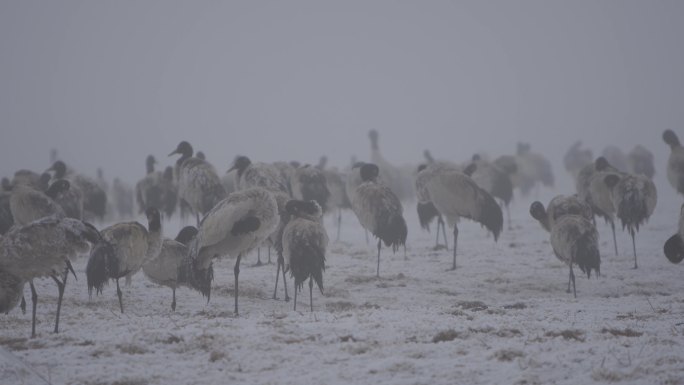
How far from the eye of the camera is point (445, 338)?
27.7 feet

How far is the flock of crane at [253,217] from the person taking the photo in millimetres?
9617

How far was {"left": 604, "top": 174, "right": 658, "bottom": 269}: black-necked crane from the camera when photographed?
1744cm

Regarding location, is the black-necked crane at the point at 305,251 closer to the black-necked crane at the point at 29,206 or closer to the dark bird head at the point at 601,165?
the black-necked crane at the point at 29,206

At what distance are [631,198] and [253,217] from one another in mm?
10985

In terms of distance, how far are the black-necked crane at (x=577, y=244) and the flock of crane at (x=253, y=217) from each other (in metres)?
0.02

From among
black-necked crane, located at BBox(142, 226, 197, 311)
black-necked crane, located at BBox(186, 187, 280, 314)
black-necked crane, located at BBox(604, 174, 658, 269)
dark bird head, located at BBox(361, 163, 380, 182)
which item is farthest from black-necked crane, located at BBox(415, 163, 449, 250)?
black-necked crane, located at BBox(142, 226, 197, 311)

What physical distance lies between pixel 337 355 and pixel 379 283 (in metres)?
7.05

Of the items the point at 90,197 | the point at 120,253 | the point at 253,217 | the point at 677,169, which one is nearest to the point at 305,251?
the point at 253,217

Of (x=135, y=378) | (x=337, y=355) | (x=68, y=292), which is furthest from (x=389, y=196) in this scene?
(x=135, y=378)

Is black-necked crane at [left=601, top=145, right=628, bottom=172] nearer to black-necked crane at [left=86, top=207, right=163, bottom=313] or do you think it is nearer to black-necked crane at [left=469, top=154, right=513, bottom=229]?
black-necked crane at [left=469, top=154, right=513, bottom=229]

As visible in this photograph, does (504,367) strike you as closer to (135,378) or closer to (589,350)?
(589,350)

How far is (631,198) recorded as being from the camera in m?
17.5

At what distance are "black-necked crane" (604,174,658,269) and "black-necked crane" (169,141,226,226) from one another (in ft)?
36.4

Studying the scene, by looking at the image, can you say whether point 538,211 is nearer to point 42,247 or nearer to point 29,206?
point 42,247
